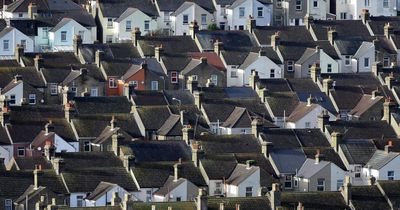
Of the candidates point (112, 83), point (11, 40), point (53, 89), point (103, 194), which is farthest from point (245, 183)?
point (11, 40)

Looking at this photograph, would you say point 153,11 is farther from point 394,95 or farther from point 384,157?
point 384,157

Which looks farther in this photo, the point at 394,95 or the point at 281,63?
the point at 281,63

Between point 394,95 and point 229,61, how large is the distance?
14225mm

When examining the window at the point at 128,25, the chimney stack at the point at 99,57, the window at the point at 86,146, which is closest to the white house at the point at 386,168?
the window at the point at 86,146

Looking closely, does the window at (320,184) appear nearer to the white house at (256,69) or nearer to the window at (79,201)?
the window at (79,201)

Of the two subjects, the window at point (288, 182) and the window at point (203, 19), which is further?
the window at point (203, 19)

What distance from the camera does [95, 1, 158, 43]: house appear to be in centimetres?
19312

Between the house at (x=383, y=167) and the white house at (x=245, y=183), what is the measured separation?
6812 millimetres

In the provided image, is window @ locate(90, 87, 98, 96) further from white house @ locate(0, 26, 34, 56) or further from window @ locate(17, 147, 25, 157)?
window @ locate(17, 147, 25, 157)

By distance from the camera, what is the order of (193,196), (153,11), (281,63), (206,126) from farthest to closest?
(153,11) < (281,63) < (206,126) < (193,196)

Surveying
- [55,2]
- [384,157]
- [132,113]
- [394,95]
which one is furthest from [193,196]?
[55,2]

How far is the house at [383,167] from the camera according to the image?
145500mm

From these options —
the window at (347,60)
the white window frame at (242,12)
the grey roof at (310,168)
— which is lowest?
the grey roof at (310,168)

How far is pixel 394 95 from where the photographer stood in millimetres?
172125
